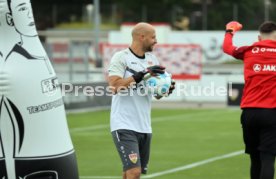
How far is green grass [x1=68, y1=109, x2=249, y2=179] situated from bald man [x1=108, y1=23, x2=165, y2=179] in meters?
3.99

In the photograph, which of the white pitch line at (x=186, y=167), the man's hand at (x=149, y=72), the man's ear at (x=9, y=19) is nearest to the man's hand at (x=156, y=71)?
the man's hand at (x=149, y=72)

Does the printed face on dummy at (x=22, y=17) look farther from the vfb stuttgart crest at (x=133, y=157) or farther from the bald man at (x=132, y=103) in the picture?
the vfb stuttgart crest at (x=133, y=157)

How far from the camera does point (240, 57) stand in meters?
8.74

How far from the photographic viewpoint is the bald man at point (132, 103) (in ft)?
A: 26.1

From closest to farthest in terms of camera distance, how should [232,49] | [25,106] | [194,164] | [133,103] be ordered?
1. [25,106]
2. [133,103]
3. [232,49]
4. [194,164]

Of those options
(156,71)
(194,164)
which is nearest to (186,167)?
(194,164)

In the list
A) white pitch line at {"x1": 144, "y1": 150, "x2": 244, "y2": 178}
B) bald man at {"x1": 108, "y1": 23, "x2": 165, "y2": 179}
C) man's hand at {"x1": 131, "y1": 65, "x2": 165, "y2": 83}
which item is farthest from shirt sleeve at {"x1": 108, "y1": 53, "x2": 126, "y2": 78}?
white pitch line at {"x1": 144, "y1": 150, "x2": 244, "y2": 178}

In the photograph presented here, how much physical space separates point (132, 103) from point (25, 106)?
429 cm

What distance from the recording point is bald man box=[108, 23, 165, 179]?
26.1 feet

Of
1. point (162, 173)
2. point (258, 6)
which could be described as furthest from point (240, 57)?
point (258, 6)

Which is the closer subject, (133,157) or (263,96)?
(133,157)

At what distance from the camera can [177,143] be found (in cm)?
1744

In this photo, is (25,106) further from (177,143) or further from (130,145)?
(177,143)

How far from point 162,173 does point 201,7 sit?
52.3 m
